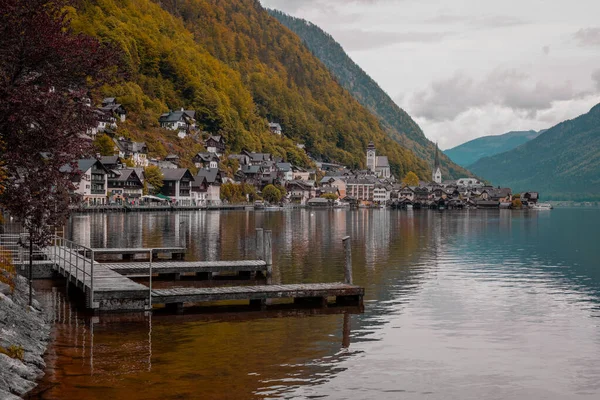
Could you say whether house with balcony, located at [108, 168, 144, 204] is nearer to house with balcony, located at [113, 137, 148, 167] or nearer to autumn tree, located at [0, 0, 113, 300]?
house with balcony, located at [113, 137, 148, 167]

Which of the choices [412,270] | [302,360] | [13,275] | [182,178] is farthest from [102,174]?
[302,360]

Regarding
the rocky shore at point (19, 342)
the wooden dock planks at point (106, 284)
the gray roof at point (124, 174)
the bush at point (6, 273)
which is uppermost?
Answer: the gray roof at point (124, 174)

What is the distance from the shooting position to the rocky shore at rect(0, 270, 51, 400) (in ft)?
53.4

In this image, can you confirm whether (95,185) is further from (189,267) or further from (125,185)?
(189,267)

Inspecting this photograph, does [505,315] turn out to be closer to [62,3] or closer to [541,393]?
[541,393]

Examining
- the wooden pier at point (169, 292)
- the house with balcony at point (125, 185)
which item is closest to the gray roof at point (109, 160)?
the house with balcony at point (125, 185)

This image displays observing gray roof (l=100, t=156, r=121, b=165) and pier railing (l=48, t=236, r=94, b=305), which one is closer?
pier railing (l=48, t=236, r=94, b=305)

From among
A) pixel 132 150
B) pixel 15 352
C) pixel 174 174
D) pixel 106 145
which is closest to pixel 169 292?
pixel 15 352

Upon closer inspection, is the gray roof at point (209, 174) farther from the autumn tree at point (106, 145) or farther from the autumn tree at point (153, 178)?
the autumn tree at point (106, 145)

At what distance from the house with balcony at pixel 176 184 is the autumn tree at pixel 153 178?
101 inches

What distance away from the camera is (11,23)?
22297 millimetres

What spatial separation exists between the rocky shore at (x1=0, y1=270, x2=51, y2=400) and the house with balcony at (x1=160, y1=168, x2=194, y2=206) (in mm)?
153869

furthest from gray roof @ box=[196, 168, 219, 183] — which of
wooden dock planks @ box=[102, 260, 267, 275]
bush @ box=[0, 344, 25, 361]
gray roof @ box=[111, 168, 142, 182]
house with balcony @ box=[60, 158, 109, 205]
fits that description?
bush @ box=[0, 344, 25, 361]

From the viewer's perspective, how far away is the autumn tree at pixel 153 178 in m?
173
